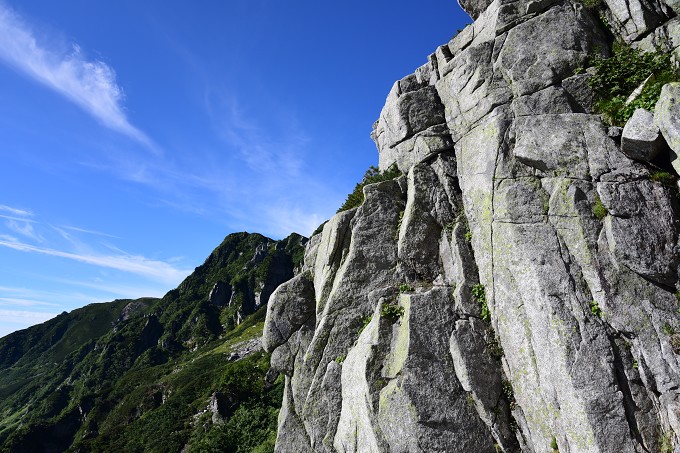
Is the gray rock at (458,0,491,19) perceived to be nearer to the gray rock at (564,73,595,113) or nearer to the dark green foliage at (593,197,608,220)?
the gray rock at (564,73,595,113)

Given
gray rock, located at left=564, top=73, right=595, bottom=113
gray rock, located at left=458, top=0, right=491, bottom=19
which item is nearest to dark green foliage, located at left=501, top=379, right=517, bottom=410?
gray rock, located at left=564, top=73, right=595, bottom=113

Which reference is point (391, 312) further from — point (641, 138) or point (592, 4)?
point (592, 4)

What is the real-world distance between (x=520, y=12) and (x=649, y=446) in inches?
830

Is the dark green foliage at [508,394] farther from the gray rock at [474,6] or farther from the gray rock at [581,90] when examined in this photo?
the gray rock at [474,6]

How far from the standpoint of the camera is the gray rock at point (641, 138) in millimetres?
13977

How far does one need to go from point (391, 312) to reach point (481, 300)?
392 centimetres

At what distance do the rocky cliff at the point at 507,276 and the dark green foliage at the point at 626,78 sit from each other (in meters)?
0.65

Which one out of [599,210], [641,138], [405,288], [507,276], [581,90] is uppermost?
[581,90]

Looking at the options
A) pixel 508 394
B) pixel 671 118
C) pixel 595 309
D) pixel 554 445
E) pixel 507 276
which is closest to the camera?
pixel 554 445

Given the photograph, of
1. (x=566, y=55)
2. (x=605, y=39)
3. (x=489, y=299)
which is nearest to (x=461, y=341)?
(x=489, y=299)

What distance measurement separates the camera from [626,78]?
17.5m

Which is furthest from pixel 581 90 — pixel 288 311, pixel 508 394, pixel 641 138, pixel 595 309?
pixel 288 311

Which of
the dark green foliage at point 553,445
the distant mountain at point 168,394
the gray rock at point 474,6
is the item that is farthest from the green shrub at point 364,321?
the gray rock at point 474,6

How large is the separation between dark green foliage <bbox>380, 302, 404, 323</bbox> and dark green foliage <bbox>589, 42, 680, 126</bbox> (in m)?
12.0
